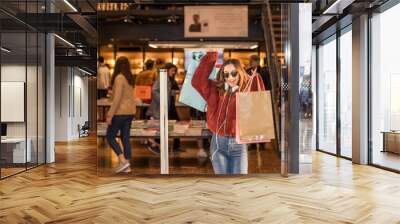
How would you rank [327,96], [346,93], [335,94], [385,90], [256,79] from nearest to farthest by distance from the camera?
[256,79], [385,90], [346,93], [335,94], [327,96]

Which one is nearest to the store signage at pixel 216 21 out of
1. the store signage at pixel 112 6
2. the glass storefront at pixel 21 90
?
the store signage at pixel 112 6

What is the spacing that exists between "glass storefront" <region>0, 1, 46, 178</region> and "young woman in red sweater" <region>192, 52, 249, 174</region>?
10.9ft

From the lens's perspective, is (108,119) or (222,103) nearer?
(222,103)

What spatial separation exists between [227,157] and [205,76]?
134cm

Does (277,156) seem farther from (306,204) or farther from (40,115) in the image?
(40,115)

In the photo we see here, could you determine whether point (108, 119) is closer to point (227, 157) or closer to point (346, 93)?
point (227, 157)

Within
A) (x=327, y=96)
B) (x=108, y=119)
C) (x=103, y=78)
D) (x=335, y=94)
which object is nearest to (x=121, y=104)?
(x=108, y=119)

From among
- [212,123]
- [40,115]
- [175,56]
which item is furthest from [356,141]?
[40,115]

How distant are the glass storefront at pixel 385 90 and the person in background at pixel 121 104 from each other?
15.6 ft

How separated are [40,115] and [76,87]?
10.3 metres

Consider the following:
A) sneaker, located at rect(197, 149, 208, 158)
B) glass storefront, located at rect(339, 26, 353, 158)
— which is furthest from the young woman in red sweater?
glass storefront, located at rect(339, 26, 353, 158)

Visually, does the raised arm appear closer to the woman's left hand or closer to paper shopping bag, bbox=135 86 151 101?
paper shopping bag, bbox=135 86 151 101

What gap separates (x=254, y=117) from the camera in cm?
654

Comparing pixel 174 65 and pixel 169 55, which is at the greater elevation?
pixel 169 55
